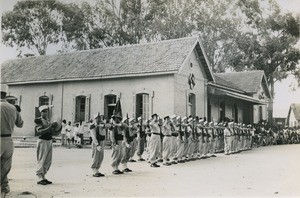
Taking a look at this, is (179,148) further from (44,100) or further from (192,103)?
(44,100)

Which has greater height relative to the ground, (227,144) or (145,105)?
(145,105)

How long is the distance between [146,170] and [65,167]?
1.75 metres

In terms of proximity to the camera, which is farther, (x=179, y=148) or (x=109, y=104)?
(x=109, y=104)

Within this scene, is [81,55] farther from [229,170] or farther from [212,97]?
[229,170]

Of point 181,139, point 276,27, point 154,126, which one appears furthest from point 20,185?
point 276,27

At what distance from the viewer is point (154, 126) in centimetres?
923

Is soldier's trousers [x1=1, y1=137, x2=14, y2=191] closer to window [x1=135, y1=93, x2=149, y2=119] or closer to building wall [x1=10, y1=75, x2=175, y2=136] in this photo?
building wall [x1=10, y1=75, x2=175, y2=136]

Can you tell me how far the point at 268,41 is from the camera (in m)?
13.2

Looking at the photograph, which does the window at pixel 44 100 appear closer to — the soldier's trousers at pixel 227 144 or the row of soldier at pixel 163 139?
the row of soldier at pixel 163 139

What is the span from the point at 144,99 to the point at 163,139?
4883 mm

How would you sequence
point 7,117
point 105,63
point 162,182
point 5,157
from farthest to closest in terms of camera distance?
point 105,63 → point 162,182 → point 7,117 → point 5,157

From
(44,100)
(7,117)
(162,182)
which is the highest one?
(44,100)

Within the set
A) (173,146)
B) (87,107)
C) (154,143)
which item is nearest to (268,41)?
(173,146)

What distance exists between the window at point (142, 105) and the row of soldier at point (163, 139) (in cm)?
266
